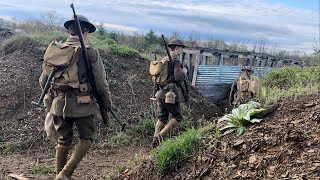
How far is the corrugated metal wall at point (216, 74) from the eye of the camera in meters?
13.9

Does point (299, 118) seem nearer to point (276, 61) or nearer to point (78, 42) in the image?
point (78, 42)

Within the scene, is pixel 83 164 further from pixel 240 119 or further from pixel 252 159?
pixel 252 159

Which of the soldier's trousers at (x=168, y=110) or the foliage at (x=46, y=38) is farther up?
the foliage at (x=46, y=38)

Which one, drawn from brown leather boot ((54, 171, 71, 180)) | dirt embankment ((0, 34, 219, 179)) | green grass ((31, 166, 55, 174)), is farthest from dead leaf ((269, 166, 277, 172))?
green grass ((31, 166, 55, 174))

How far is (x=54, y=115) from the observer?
5090mm

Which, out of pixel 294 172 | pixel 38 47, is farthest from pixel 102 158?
pixel 38 47

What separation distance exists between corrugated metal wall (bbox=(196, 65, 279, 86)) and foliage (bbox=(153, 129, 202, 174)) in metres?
9.22

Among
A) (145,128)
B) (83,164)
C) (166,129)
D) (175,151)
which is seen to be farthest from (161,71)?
(175,151)

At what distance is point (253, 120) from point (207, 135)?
57 centimetres

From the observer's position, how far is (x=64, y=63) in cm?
480

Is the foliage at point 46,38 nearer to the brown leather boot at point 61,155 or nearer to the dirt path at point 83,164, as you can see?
the dirt path at point 83,164

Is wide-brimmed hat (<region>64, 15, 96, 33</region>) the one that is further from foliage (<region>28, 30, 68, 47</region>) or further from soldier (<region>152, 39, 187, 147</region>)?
foliage (<region>28, 30, 68, 47</region>)

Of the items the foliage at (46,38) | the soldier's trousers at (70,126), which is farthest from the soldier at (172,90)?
the foliage at (46,38)

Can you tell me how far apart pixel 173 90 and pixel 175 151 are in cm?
277
